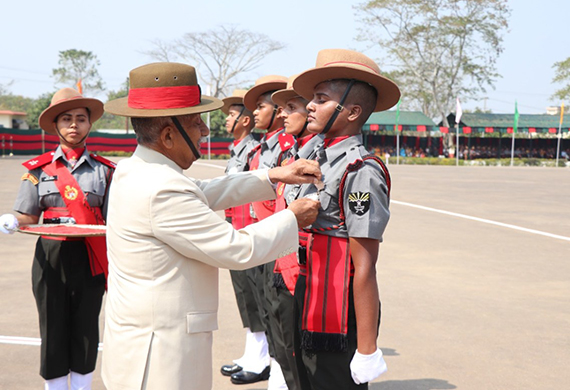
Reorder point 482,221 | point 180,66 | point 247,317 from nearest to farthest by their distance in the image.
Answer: point 180,66 < point 247,317 < point 482,221

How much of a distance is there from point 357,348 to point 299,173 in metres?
0.83

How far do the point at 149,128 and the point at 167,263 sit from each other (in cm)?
58

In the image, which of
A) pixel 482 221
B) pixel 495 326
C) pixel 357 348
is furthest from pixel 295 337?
pixel 482 221

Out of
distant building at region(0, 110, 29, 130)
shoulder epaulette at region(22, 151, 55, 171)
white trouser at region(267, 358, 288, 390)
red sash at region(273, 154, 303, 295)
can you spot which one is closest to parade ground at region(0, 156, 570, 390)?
white trouser at region(267, 358, 288, 390)

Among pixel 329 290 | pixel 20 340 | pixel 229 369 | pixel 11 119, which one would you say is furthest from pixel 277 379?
pixel 11 119

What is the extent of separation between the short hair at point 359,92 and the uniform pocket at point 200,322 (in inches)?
47.7

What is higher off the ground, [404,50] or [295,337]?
[404,50]

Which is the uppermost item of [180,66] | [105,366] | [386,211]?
[180,66]

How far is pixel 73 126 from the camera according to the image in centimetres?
463

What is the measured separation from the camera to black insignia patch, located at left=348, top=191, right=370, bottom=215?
2.85 metres

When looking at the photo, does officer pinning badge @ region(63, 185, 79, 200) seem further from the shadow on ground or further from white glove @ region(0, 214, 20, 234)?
the shadow on ground

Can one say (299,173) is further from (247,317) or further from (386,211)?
(247,317)

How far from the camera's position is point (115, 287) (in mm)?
2754

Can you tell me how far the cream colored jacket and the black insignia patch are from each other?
1.03 feet
